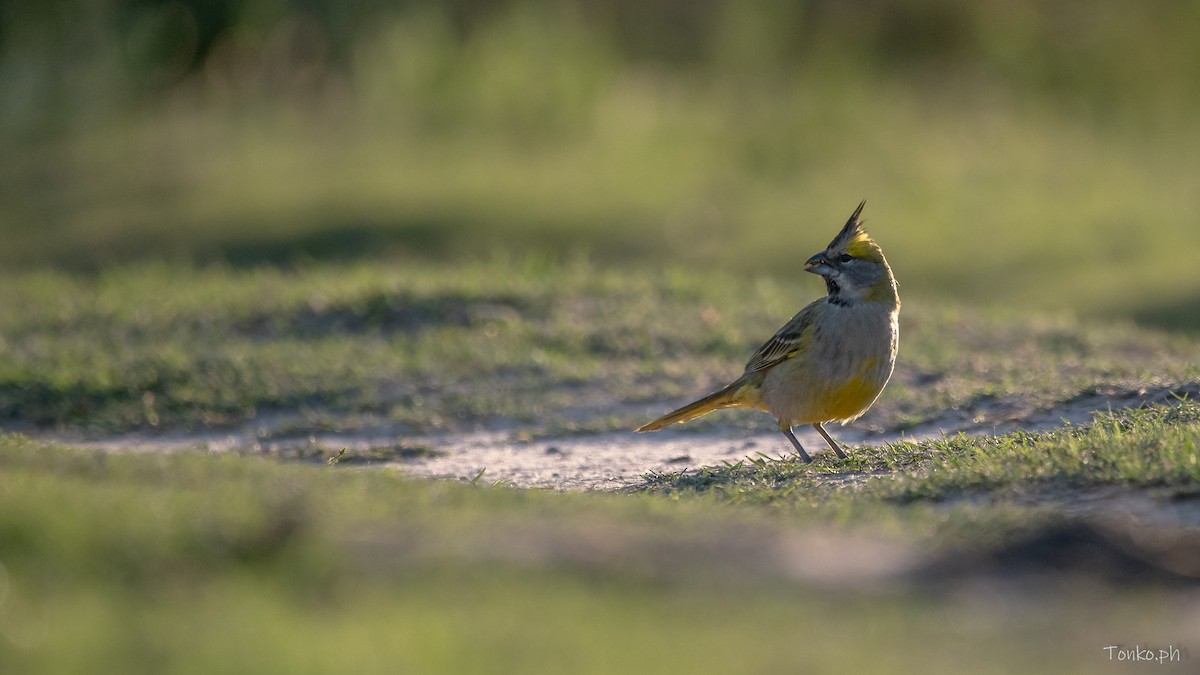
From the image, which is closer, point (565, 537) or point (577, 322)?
point (565, 537)

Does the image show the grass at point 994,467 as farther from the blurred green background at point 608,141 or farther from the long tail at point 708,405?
the blurred green background at point 608,141

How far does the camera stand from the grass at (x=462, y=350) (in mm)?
9445

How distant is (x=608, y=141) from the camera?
1820 centimetres

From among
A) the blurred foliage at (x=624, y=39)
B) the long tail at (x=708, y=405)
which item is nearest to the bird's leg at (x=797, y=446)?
the long tail at (x=708, y=405)

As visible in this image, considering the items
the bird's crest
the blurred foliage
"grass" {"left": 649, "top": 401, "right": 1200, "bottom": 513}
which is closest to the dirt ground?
"grass" {"left": 649, "top": 401, "right": 1200, "bottom": 513}

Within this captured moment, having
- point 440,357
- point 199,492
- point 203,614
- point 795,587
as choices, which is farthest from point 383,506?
point 440,357

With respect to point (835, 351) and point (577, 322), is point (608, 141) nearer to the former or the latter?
point (577, 322)

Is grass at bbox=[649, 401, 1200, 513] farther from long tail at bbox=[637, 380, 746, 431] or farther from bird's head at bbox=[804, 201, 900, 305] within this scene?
bird's head at bbox=[804, 201, 900, 305]

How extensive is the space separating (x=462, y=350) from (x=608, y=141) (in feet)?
26.0

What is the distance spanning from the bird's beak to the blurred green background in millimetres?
6643

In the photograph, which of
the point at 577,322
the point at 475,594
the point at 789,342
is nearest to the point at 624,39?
the point at 577,322

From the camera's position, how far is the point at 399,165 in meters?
17.1

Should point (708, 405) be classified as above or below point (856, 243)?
below

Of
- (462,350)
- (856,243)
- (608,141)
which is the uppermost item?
(856,243)
